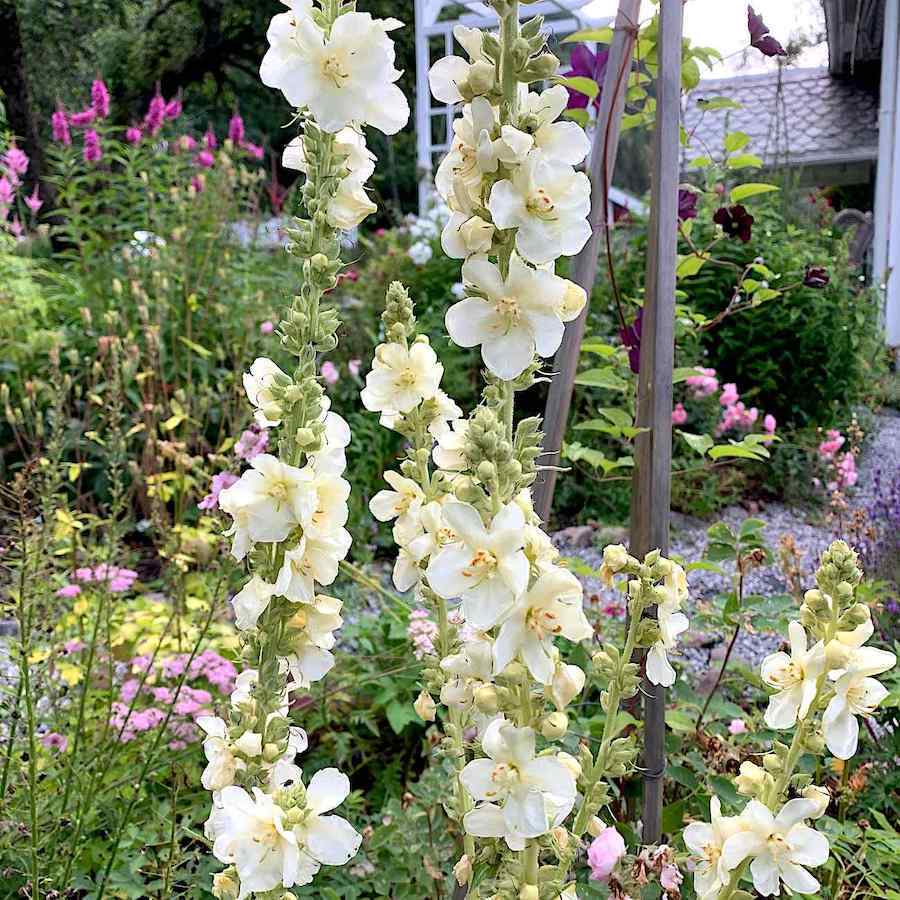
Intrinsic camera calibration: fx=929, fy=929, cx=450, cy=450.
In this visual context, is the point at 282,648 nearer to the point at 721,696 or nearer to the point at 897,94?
the point at 721,696

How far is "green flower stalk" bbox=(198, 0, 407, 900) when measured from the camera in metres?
0.79

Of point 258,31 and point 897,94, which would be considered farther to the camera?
point 258,31

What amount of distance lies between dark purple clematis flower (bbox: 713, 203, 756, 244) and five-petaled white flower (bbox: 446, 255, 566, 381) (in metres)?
1.83

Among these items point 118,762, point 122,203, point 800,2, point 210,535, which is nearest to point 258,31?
point 800,2

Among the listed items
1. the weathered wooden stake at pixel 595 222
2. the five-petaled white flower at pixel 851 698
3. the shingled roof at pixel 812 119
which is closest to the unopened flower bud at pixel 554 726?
the five-petaled white flower at pixel 851 698

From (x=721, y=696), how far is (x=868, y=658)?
138 centimetres

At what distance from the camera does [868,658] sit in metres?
0.94

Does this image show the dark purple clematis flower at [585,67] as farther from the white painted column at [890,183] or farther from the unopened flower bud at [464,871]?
the white painted column at [890,183]

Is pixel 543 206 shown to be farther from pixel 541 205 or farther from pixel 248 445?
pixel 248 445

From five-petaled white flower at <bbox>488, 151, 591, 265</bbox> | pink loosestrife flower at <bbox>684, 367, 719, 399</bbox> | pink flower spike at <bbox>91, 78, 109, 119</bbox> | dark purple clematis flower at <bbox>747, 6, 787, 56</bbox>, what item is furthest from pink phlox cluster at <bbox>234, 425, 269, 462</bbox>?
pink flower spike at <bbox>91, 78, 109, 119</bbox>

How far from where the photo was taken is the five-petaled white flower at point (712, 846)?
3.10 feet

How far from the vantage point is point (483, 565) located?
27.9 inches

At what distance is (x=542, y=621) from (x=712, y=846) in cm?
43

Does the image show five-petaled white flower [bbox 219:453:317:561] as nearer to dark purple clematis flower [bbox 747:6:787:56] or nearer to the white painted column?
dark purple clematis flower [bbox 747:6:787:56]
